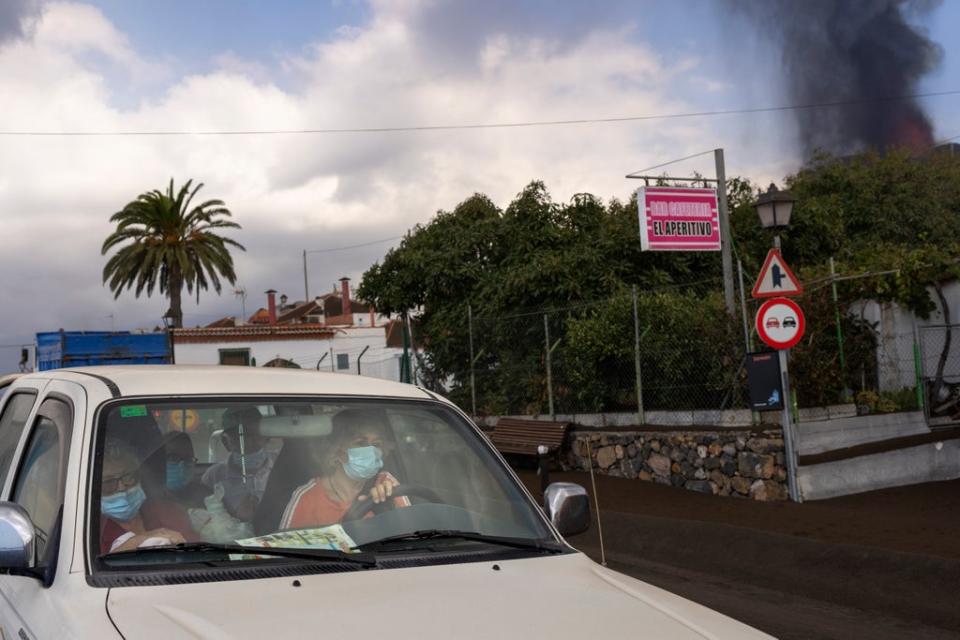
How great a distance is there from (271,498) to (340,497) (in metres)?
0.23

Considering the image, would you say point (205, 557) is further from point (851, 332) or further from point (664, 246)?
point (664, 246)

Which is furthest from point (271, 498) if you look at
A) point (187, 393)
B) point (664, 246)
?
point (664, 246)

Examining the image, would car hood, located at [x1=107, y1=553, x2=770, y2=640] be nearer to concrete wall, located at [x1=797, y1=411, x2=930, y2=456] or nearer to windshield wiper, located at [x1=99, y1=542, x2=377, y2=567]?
windshield wiper, located at [x1=99, y1=542, x2=377, y2=567]

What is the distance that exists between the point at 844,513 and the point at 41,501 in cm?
999

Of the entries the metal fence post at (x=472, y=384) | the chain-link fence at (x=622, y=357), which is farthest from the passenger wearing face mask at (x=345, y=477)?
the metal fence post at (x=472, y=384)

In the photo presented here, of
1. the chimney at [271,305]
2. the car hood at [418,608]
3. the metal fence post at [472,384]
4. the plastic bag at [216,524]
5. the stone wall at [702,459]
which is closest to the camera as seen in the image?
the car hood at [418,608]

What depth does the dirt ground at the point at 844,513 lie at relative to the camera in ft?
33.3

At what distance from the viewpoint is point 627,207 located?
953 inches

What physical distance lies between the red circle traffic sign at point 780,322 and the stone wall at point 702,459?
1390 millimetres

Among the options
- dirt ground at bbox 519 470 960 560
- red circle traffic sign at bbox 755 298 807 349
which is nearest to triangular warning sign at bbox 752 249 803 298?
red circle traffic sign at bbox 755 298 807 349

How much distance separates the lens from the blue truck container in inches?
902

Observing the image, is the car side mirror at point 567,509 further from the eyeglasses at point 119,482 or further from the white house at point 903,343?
the white house at point 903,343

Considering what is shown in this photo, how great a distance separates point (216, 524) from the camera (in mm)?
3365

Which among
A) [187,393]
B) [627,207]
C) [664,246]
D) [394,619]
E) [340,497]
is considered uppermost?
[627,207]
